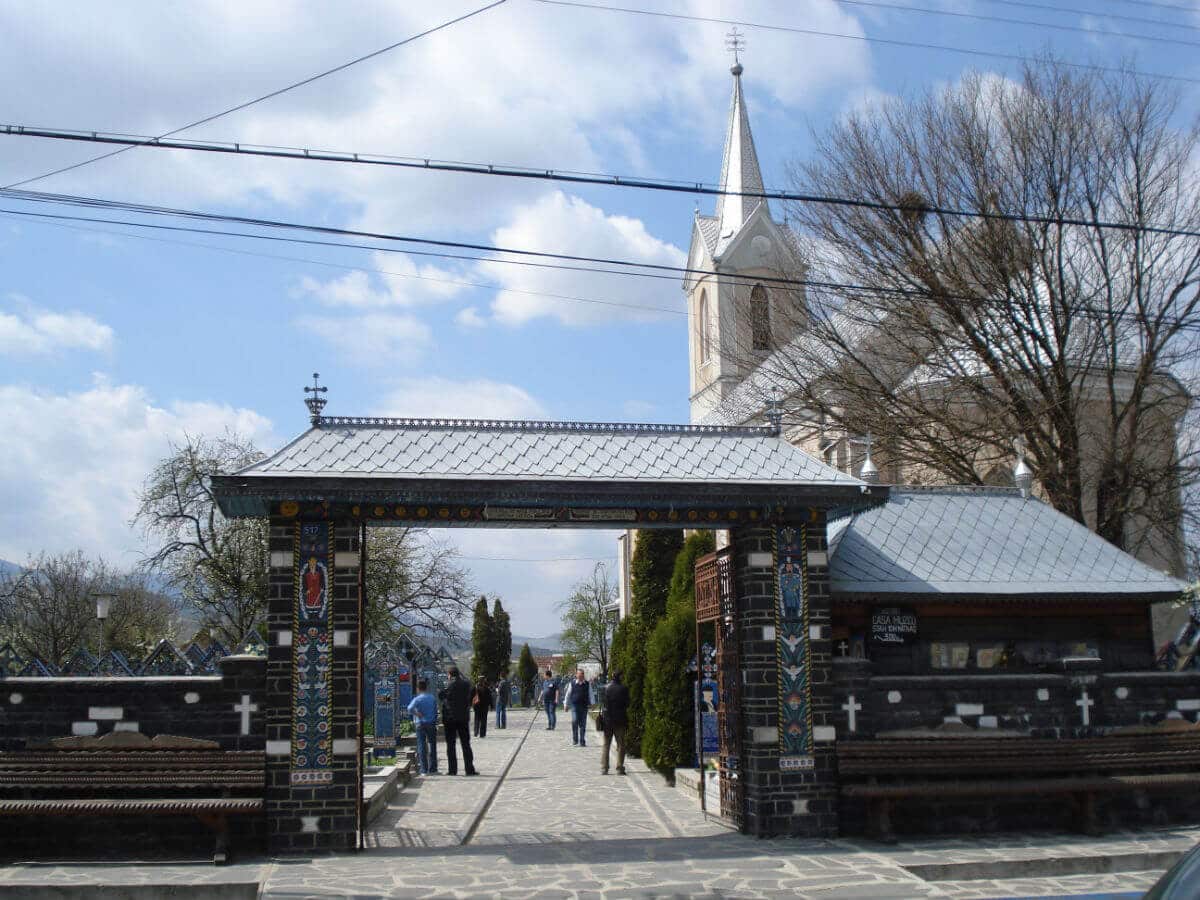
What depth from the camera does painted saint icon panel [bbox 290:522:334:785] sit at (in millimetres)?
11320

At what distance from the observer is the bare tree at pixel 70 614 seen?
1580 inches

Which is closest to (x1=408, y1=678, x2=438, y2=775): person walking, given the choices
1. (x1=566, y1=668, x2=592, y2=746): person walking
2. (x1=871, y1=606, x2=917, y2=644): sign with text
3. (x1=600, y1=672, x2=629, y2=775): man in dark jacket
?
(x1=600, y1=672, x2=629, y2=775): man in dark jacket

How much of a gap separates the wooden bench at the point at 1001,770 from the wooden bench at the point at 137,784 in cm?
608

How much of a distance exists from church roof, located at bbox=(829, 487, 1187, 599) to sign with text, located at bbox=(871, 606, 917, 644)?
1.76 feet

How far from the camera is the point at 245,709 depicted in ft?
37.2

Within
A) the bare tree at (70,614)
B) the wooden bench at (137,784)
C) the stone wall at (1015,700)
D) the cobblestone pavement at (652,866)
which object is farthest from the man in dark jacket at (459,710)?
the bare tree at (70,614)

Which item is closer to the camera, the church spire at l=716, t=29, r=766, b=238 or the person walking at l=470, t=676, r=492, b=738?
the person walking at l=470, t=676, r=492, b=738

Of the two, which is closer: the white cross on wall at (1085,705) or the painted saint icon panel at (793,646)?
the painted saint icon panel at (793,646)

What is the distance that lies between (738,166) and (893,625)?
37238 millimetres

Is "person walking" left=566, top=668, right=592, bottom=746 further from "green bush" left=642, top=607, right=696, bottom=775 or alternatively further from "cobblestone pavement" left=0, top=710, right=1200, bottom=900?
"cobblestone pavement" left=0, top=710, right=1200, bottom=900

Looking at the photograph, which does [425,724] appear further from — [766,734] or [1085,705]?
[1085,705]

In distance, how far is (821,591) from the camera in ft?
40.7

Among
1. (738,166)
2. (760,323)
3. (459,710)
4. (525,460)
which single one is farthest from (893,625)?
(738,166)

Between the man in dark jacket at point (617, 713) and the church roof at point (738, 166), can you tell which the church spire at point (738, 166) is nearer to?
the church roof at point (738, 166)
